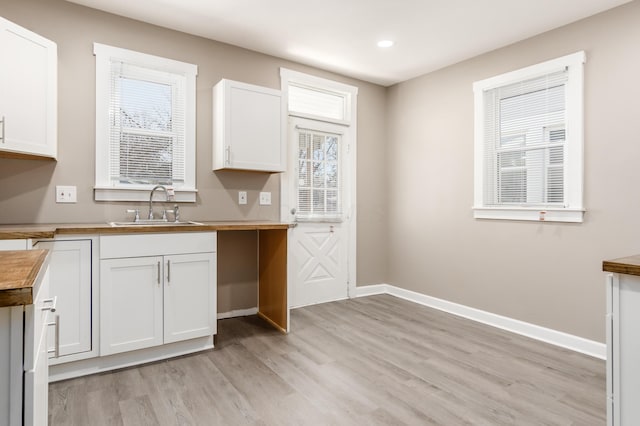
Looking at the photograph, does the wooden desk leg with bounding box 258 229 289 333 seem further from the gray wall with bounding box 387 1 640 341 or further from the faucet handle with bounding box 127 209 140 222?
the gray wall with bounding box 387 1 640 341

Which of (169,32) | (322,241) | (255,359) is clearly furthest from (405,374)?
(169,32)

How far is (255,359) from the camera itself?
271 centimetres

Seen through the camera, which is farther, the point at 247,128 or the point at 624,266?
the point at 247,128

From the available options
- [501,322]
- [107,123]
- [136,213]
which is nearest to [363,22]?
[107,123]

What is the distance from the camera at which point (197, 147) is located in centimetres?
345

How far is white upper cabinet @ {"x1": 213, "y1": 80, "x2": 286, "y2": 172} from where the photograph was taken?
3322 mm

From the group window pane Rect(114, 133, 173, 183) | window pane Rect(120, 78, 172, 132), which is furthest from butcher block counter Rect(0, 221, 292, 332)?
window pane Rect(120, 78, 172, 132)

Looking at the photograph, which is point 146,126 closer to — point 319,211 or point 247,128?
point 247,128

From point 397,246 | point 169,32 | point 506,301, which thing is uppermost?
point 169,32

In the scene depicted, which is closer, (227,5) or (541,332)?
(227,5)

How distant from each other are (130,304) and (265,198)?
5.55 feet

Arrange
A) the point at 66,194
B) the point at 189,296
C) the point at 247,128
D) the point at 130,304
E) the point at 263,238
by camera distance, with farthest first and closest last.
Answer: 1. the point at 263,238
2. the point at 247,128
3. the point at 66,194
4. the point at 189,296
5. the point at 130,304

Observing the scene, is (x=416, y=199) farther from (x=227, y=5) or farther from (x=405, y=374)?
(x=227, y=5)

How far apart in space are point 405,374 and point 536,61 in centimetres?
287
